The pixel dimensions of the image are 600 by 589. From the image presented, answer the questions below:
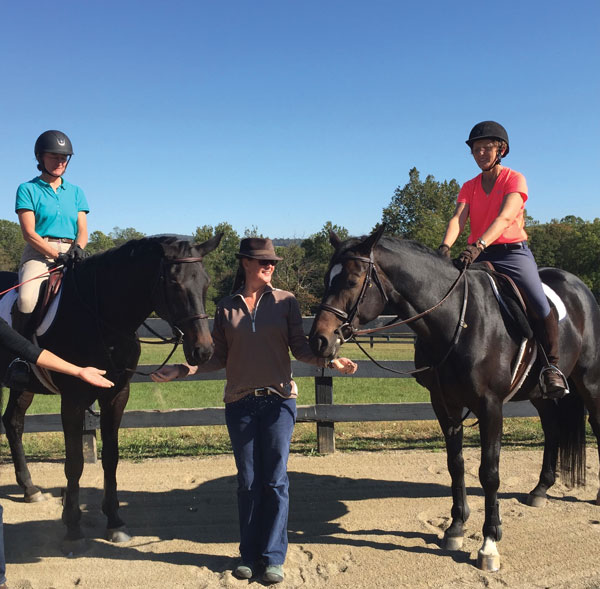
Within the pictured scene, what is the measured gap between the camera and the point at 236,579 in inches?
142

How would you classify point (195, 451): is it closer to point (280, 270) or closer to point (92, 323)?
point (92, 323)

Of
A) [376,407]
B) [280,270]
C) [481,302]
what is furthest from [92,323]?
[280,270]

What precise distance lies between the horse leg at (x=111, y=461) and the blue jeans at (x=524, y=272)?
10.7ft

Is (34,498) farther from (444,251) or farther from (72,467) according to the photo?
(444,251)

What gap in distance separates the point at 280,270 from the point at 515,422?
38.1 metres

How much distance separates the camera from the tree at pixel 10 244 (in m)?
58.5

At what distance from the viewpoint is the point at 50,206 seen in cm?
460

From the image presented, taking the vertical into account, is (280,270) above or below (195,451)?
above

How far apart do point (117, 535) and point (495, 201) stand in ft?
13.4

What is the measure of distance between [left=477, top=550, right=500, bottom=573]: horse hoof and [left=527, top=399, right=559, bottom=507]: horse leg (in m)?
1.42

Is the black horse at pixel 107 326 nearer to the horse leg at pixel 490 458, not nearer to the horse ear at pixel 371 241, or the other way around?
the horse ear at pixel 371 241

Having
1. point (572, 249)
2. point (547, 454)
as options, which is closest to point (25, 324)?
point (547, 454)

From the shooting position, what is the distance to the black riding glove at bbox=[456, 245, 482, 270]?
4.01 metres

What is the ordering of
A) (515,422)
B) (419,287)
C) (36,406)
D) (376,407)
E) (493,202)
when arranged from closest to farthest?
(419,287) < (493,202) < (376,407) < (515,422) < (36,406)
